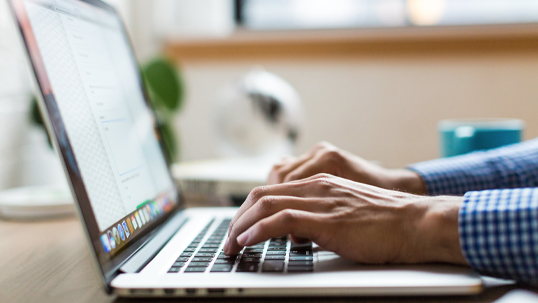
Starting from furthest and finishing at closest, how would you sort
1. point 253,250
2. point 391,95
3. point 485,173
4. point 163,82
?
point 391,95 → point 163,82 → point 485,173 → point 253,250

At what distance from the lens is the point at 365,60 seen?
1533mm

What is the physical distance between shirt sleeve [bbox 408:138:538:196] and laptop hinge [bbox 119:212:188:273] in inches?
15.4

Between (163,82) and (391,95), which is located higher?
(163,82)

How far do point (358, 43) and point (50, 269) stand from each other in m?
1.26

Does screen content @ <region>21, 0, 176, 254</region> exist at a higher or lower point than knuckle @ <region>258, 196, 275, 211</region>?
higher

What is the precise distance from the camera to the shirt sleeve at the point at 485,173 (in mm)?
728

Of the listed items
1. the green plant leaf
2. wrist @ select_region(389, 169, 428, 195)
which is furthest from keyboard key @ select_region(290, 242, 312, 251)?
the green plant leaf

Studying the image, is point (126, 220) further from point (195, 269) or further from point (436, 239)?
point (436, 239)

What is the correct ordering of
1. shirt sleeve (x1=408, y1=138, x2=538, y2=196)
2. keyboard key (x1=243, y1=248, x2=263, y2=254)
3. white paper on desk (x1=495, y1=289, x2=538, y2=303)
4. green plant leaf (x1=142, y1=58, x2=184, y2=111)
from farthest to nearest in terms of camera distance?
1. green plant leaf (x1=142, y1=58, x2=184, y2=111)
2. shirt sleeve (x1=408, y1=138, x2=538, y2=196)
3. keyboard key (x1=243, y1=248, x2=263, y2=254)
4. white paper on desk (x1=495, y1=289, x2=538, y2=303)

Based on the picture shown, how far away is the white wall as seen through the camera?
1452 mm

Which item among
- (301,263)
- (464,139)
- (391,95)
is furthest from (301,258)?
(391,95)

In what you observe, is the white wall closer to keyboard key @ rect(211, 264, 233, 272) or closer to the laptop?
the laptop

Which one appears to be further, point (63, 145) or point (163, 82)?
point (163, 82)

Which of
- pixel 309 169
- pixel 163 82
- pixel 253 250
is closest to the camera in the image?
pixel 253 250
